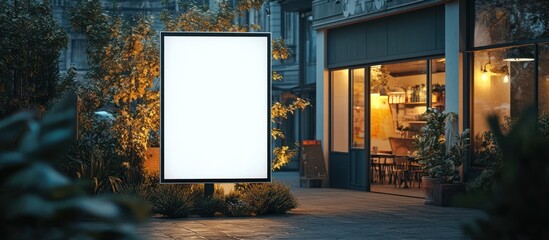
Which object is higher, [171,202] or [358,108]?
[358,108]

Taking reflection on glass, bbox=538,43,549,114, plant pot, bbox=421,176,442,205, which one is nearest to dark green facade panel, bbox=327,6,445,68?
plant pot, bbox=421,176,442,205

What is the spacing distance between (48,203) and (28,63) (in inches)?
737

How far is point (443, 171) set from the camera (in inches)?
810

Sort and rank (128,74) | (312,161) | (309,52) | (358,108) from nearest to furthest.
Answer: (128,74), (358,108), (312,161), (309,52)

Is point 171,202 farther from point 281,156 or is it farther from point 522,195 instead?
point 522,195

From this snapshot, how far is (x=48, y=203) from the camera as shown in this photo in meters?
1.91

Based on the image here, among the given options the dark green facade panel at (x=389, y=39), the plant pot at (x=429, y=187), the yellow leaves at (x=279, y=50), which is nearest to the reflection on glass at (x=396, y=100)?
the dark green facade panel at (x=389, y=39)

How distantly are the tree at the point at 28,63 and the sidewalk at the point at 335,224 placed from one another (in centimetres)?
443

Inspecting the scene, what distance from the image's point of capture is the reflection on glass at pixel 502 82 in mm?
19578

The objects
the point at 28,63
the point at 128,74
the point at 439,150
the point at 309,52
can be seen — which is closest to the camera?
the point at 28,63

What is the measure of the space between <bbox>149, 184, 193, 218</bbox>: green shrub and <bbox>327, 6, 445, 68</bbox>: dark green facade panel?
7102 mm

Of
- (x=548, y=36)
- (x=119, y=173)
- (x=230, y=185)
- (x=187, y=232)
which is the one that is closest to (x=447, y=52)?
(x=548, y=36)

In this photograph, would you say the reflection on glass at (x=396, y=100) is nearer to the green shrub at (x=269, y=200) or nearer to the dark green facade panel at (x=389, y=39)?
the dark green facade panel at (x=389, y=39)

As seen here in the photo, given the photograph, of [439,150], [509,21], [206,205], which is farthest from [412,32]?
[206,205]
